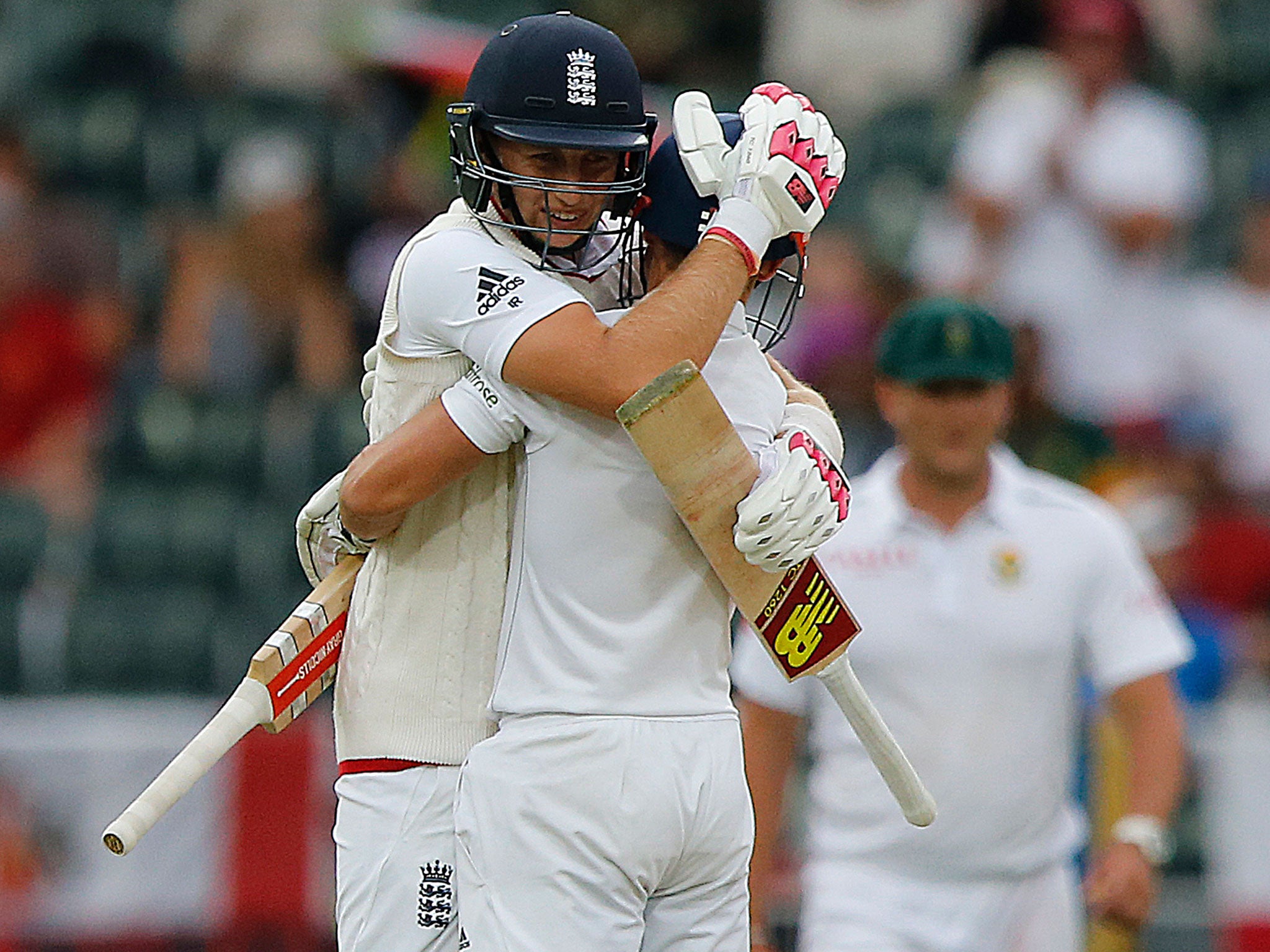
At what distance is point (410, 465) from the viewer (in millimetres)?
2846

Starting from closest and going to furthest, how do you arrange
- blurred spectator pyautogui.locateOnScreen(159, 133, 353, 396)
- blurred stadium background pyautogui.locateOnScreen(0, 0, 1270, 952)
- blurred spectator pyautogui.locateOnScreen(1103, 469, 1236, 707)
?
blurred stadium background pyautogui.locateOnScreen(0, 0, 1270, 952) < blurred spectator pyautogui.locateOnScreen(1103, 469, 1236, 707) < blurred spectator pyautogui.locateOnScreen(159, 133, 353, 396)

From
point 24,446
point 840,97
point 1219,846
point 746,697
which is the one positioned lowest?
point 1219,846

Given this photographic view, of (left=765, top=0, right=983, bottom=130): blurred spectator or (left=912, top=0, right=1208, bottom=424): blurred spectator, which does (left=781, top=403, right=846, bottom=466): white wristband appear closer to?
(left=912, top=0, right=1208, bottom=424): blurred spectator

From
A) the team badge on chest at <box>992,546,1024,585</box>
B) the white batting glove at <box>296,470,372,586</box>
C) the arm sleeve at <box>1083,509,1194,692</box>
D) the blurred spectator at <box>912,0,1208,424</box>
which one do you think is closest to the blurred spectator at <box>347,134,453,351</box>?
the blurred spectator at <box>912,0,1208,424</box>

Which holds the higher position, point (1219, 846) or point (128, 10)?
point (128, 10)

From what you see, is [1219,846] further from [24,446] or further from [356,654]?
[24,446]

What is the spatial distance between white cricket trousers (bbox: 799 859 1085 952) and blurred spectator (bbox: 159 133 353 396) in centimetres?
383

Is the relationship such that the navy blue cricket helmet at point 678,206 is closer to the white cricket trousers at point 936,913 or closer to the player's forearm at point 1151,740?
the white cricket trousers at point 936,913

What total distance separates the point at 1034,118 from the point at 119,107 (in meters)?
3.68

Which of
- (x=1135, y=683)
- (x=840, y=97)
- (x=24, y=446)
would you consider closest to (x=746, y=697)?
(x=1135, y=683)

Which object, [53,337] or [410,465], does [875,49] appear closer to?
[53,337]

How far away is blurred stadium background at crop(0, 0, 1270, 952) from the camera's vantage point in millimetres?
6000

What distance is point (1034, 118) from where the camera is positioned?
7.52m

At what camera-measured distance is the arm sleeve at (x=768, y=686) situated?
4242mm
